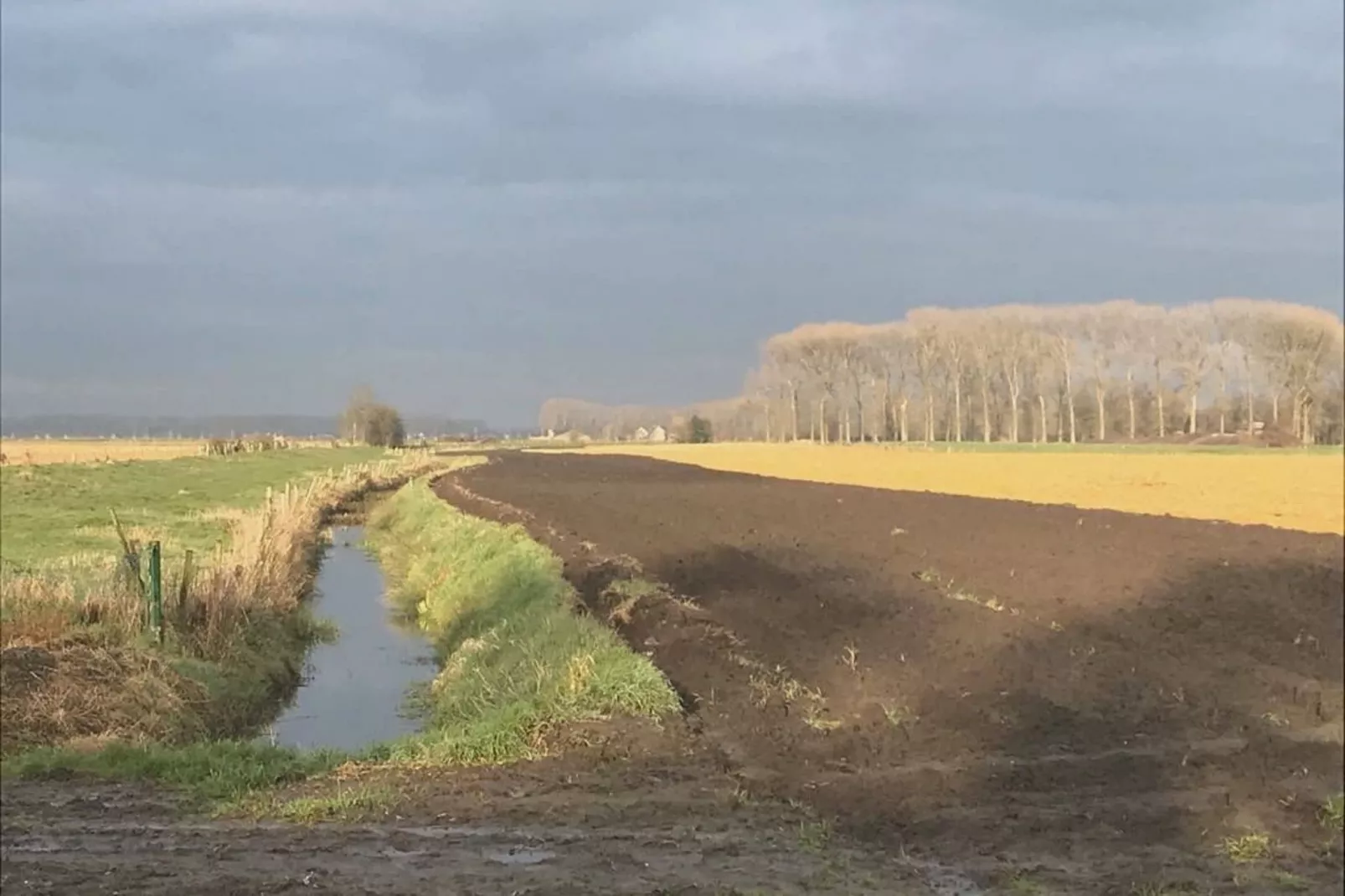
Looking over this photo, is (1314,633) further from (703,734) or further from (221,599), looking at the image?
(221,599)

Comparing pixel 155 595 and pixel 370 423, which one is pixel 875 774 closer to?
pixel 155 595

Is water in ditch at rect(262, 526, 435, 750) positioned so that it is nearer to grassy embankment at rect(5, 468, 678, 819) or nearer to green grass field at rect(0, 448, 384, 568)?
grassy embankment at rect(5, 468, 678, 819)

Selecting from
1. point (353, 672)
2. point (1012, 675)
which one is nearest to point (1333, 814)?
point (1012, 675)

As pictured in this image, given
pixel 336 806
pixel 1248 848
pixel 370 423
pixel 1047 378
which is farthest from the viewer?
pixel 1047 378

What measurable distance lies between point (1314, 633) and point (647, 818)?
1176 centimetres

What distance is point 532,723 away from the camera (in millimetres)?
10805

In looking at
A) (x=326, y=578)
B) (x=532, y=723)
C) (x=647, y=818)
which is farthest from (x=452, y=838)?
(x=326, y=578)

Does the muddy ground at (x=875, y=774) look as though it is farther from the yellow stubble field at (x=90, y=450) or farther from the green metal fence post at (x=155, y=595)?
the yellow stubble field at (x=90, y=450)

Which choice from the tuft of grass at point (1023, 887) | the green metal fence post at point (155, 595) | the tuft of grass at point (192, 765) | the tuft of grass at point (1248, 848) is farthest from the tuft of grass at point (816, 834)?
the green metal fence post at point (155, 595)

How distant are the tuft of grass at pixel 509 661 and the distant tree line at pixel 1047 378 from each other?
70.8 m

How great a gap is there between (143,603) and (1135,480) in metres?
38.3

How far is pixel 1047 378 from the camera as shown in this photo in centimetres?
11312

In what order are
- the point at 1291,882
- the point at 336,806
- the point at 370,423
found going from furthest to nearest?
1. the point at 370,423
2. the point at 336,806
3. the point at 1291,882

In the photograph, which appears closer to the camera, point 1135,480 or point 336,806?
point 336,806
